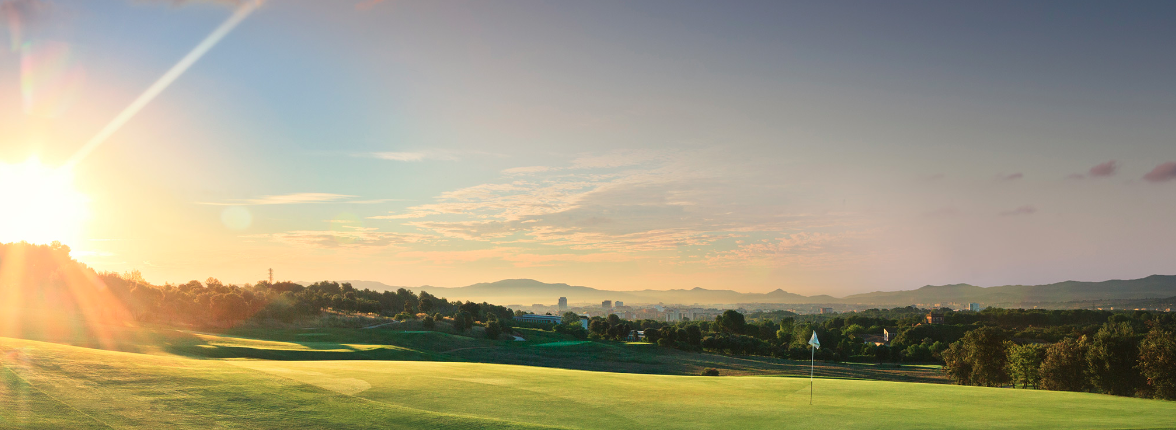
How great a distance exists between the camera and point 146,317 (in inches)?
2899

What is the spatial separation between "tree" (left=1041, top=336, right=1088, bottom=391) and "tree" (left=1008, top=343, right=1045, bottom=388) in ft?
5.70

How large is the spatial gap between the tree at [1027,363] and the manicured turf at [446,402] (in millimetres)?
11732

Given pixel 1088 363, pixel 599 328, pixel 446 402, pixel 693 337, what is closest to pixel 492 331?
pixel 599 328

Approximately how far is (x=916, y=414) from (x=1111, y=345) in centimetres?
2084

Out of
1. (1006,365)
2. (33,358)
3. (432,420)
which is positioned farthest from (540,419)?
(1006,365)

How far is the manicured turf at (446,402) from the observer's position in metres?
14.3

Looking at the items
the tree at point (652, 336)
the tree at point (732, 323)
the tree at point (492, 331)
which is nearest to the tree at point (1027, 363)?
the tree at point (652, 336)

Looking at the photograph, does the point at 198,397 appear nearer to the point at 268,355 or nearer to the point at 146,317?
the point at 268,355

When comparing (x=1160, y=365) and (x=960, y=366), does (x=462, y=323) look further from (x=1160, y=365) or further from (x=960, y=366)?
(x=1160, y=365)

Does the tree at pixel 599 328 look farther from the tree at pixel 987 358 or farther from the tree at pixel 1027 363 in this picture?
the tree at pixel 1027 363

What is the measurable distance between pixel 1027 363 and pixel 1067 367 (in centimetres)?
335

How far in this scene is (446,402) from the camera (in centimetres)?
1775

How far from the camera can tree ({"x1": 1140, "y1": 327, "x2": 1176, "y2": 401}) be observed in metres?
27.0

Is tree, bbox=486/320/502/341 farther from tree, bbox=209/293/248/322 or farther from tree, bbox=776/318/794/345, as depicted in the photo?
tree, bbox=776/318/794/345
